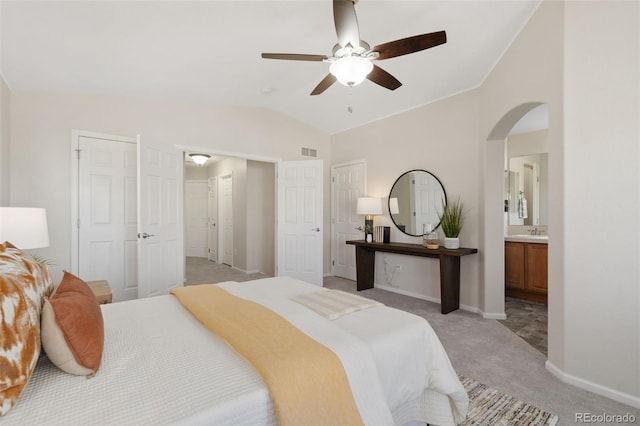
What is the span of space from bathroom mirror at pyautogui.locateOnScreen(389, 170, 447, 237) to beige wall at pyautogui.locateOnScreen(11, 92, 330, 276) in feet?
7.93

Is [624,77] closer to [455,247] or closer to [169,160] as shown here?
[455,247]

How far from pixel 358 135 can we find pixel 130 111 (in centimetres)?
333

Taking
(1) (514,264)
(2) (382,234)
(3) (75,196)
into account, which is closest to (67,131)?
(3) (75,196)

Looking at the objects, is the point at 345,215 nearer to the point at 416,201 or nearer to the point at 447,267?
the point at 416,201

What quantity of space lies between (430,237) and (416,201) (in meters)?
0.57

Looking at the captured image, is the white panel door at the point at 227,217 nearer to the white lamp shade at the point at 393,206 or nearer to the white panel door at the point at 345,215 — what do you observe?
the white panel door at the point at 345,215

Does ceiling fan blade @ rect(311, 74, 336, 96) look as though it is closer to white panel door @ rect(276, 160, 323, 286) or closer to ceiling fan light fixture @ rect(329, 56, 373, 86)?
ceiling fan light fixture @ rect(329, 56, 373, 86)

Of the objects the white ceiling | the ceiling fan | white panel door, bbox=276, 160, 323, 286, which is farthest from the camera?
white panel door, bbox=276, 160, 323, 286

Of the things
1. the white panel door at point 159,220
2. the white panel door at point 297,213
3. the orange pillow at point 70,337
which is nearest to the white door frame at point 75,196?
the white panel door at point 159,220

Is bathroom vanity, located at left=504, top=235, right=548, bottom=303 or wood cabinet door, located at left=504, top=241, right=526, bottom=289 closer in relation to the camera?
bathroom vanity, located at left=504, top=235, right=548, bottom=303

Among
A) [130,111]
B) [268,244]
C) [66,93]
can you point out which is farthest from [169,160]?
[268,244]

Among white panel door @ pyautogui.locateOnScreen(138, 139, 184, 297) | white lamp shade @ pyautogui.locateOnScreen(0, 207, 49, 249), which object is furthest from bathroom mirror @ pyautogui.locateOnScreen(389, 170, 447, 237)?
white lamp shade @ pyautogui.locateOnScreen(0, 207, 49, 249)

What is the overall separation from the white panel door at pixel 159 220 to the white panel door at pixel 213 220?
337 cm

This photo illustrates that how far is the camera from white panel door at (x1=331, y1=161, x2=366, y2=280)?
511 centimetres
